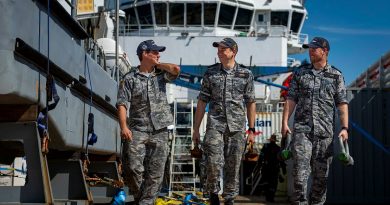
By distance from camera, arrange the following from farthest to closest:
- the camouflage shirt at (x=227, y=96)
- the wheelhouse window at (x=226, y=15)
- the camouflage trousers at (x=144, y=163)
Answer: the wheelhouse window at (x=226, y=15) < the camouflage shirt at (x=227, y=96) < the camouflage trousers at (x=144, y=163)

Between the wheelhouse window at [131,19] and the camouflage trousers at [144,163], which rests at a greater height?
the wheelhouse window at [131,19]

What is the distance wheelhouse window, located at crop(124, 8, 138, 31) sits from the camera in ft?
92.7

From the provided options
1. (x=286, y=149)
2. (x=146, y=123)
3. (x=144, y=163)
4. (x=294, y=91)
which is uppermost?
(x=294, y=91)

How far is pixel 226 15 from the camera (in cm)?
2838

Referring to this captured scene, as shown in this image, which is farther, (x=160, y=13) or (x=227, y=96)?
(x=160, y=13)

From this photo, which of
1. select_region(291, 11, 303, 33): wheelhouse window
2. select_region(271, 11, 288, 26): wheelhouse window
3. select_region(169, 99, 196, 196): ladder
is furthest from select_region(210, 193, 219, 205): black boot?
select_region(291, 11, 303, 33): wheelhouse window

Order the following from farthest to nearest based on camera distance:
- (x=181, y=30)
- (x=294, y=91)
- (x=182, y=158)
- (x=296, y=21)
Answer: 1. (x=296, y=21)
2. (x=181, y=30)
3. (x=182, y=158)
4. (x=294, y=91)

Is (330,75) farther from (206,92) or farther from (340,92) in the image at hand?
(206,92)

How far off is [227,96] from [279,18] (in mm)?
24849

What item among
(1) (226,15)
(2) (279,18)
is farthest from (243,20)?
(2) (279,18)

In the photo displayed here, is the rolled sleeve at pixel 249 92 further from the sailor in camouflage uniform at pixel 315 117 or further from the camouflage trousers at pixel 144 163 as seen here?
the camouflage trousers at pixel 144 163

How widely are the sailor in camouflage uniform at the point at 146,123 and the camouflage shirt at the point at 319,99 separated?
1.27 m

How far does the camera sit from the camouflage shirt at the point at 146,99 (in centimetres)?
603

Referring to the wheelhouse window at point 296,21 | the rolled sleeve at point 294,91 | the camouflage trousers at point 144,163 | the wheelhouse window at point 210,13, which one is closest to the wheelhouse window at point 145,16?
the wheelhouse window at point 210,13
